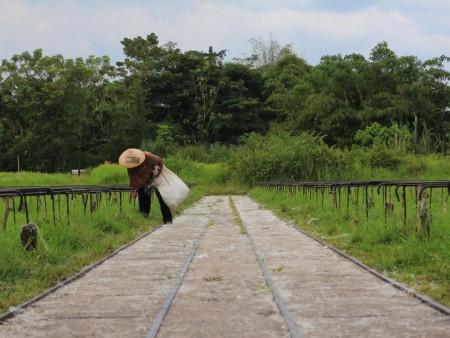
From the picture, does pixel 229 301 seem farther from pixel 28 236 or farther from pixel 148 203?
pixel 148 203

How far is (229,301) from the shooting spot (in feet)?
12.8

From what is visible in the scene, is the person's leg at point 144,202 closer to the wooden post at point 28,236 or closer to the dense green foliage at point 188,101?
the wooden post at point 28,236

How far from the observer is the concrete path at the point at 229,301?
10.6 feet

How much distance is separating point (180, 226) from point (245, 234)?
1.96 meters

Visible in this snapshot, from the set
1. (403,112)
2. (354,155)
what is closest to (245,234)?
(354,155)

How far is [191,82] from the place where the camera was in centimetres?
4238

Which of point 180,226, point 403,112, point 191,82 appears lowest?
point 180,226

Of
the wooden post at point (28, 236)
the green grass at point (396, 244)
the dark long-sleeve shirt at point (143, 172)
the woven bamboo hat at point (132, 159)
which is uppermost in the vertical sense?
the woven bamboo hat at point (132, 159)

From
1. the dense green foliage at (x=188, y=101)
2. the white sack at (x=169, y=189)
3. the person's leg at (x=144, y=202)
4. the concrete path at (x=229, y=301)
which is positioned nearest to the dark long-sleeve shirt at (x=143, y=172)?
the white sack at (x=169, y=189)

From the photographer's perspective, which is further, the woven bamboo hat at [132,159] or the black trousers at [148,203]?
the black trousers at [148,203]

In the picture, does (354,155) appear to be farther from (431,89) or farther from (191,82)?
(191,82)

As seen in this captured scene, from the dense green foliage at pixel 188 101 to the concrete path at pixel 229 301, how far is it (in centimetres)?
2634

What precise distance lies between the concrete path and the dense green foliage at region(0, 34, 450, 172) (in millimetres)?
26341

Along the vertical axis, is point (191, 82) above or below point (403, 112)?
above
